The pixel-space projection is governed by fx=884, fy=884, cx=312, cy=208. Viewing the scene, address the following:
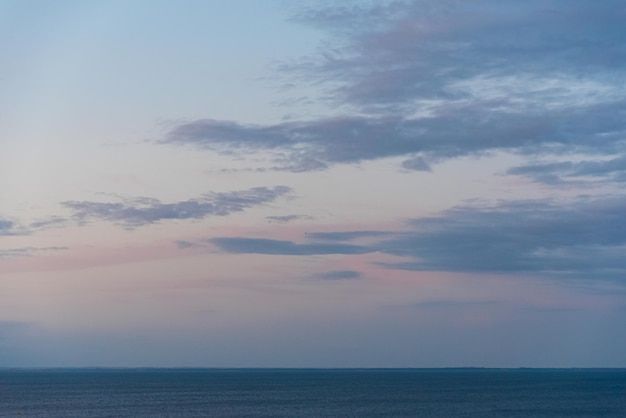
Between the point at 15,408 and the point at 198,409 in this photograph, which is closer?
the point at 198,409

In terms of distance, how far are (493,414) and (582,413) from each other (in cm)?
1104

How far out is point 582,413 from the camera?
94.5m

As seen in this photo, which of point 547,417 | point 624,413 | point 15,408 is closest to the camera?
point 547,417

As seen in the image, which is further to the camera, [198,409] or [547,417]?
[198,409]

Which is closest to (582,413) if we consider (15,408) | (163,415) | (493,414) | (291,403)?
(493,414)

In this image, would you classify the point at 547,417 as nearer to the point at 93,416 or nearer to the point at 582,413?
the point at 582,413

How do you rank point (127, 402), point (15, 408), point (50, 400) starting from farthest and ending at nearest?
point (50, 400)
point (127, 402)
point (15, 408)

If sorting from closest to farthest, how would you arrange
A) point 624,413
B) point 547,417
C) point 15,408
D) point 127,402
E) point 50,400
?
point 547,417 → point 624,413 → point 15,408 → point 127,402 → point 50,400

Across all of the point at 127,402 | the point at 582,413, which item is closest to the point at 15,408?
the point at 127,402

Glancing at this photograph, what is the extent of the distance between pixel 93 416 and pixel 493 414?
41.1 m

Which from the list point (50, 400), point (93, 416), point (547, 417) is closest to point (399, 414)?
point (547, 417)

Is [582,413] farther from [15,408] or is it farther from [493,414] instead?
[15,408]

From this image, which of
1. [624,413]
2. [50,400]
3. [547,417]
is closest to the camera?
[547,417]

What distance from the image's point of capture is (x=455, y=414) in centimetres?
9156
